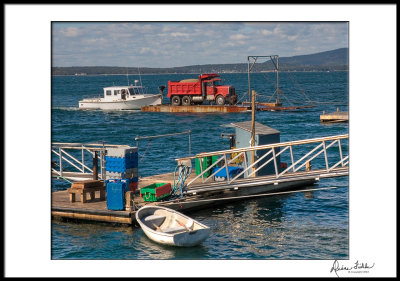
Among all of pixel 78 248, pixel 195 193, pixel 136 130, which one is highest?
pixel 136 130

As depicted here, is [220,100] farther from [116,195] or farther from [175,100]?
[116,195]

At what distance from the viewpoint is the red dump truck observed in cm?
7138

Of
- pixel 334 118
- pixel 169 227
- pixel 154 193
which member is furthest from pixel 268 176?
pixel 334 118

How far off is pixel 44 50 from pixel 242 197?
13.7 metres

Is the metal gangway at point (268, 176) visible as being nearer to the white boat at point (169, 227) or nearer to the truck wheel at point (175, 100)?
the white boat at point (169, 227)

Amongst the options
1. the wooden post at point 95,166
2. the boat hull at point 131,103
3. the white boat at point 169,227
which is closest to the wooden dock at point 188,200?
the white boat at point 169,227

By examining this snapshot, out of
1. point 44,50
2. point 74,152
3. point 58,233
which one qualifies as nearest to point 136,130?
point 74,152

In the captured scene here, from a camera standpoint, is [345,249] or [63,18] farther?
[345,249]

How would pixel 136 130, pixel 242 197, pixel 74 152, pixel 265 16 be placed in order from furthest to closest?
1. pixel 136 130
2. pixel 74 152
3. pixel 242 197
4. pixel 265 16

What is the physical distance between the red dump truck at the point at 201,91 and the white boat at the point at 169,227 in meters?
48.6

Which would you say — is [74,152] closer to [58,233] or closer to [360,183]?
[58,233]

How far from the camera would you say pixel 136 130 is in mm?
59969

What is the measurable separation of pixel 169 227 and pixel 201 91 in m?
51.0

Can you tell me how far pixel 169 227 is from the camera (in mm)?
22250
